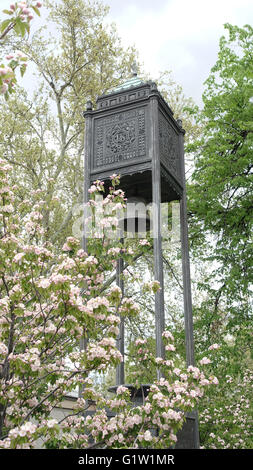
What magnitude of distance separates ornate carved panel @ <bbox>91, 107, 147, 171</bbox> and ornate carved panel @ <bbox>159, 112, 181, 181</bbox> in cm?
21

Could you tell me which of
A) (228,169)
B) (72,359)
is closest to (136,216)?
(72,359)

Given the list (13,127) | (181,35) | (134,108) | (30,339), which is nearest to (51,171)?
(13,127)

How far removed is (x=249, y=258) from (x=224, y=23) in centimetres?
524

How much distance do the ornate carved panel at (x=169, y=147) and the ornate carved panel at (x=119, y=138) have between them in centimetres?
21

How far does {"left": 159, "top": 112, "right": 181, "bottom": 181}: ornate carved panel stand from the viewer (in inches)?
186

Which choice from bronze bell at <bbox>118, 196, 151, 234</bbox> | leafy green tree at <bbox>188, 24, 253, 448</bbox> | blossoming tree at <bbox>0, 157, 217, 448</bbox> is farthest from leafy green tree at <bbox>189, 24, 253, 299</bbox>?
blossoming tree at <bbox>0, 157, 217, 448</bbox>

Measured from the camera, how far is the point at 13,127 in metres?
11.5

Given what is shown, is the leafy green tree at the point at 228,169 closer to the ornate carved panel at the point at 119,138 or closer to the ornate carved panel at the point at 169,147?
the ornate carved panel at the point at 169,147

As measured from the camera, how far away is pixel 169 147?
4980 mm

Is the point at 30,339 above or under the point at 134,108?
under

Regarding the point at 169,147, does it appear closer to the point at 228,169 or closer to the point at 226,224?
the point at 228,169

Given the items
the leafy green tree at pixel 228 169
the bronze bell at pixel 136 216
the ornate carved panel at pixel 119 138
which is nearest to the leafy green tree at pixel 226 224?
the leafy green tree at pixel 228 169

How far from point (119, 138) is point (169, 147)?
583 mm
